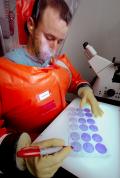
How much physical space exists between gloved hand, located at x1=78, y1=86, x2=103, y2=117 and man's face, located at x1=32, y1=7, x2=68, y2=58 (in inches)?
11.9

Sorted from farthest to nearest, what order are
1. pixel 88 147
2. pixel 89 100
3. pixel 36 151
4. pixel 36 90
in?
pixel 89 100, pixel 36 90, pixel 88 147, pixel 36 151

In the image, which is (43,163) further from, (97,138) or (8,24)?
(8,24)

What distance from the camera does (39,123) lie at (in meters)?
0.87

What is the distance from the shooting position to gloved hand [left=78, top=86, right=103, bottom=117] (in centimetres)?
89

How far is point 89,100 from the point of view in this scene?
945mm

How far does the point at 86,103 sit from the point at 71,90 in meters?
0.16

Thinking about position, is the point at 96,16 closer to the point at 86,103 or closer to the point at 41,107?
the point at 86,103

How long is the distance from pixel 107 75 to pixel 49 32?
450 millimetres

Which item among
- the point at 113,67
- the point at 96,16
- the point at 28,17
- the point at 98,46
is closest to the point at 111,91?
the point at 113,67

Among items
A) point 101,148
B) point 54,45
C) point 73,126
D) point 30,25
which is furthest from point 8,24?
point 101,148

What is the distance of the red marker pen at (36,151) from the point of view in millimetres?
572

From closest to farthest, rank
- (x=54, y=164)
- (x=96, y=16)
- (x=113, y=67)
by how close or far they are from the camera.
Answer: (x=54, y=164) < (x=113, y=67) < (x=96, y=16)

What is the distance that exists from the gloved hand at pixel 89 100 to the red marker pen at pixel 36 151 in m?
0.31

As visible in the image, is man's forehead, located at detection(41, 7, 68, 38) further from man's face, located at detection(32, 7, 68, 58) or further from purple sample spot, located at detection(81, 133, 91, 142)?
purple sample spot, located at detection(81, 133, 91, 142)
